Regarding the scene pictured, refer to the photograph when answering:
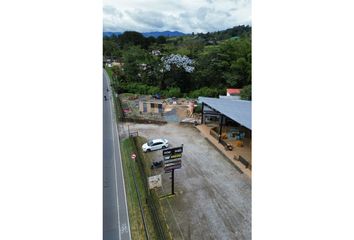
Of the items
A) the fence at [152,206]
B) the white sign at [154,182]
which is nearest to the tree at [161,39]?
the fence at [152,206]

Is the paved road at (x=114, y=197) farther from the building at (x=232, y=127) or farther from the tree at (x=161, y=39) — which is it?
the tree at (x=161, y=39)

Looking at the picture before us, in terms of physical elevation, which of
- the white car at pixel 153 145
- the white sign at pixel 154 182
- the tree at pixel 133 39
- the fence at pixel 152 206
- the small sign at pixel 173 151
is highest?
the tree at pixel 133 39

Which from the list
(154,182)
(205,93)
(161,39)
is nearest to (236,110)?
(154,182)

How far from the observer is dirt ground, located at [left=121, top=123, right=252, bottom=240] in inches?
209

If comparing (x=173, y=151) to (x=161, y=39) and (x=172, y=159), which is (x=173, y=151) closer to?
(x=172, y=159)

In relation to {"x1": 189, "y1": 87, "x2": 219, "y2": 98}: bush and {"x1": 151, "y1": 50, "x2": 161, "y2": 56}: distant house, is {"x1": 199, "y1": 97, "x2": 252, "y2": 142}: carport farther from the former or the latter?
{"x1": 151, "y1": 50, "x2": 161, "y2": 56}: distant house

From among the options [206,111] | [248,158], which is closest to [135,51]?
[206,111]

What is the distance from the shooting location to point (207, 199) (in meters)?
6.40

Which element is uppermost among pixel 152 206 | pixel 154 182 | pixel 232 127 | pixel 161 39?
pixel 161 39

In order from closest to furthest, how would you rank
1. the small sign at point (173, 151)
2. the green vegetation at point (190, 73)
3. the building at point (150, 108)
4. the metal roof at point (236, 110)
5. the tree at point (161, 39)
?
1. the small sign at point (173, 151)
2. the metal roof at point (236, 110)
3. the building at point (150, 108)
4. the green vegetation at point (190, 73)
5. the tree at point (161, 39)

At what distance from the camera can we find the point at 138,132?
12.2 meters

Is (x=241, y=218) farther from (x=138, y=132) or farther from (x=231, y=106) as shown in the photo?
(x=138, y=132)

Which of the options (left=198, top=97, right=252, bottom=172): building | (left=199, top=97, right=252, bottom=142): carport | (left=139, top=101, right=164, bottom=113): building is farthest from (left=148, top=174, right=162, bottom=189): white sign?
(left=139, top=101, right=164, bottom=113): building

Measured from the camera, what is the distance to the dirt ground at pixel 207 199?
531cm
